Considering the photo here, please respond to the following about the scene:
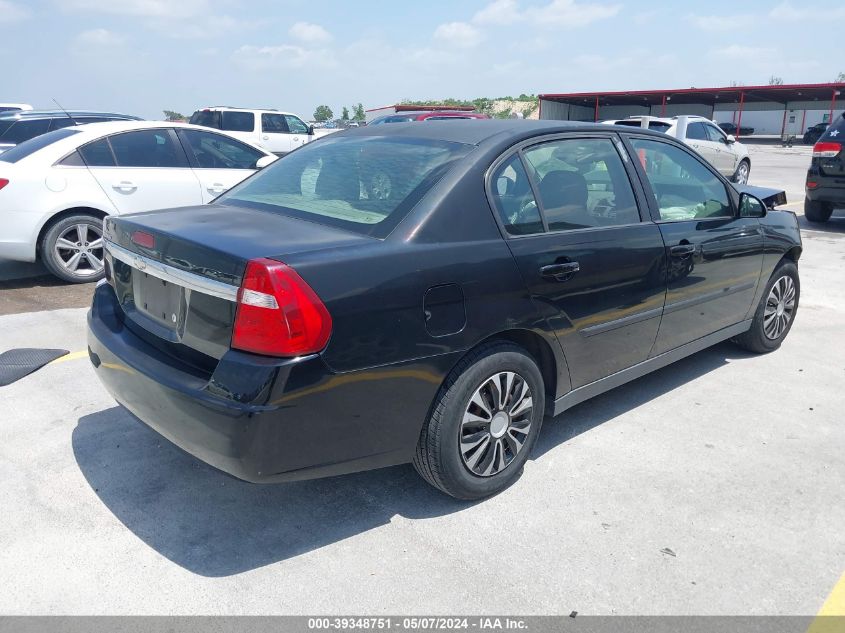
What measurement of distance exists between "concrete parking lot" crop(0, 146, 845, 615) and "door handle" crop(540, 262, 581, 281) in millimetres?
975

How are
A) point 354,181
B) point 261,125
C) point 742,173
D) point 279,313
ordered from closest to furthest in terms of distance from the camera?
point 279,313
point 354,181
point 742,173
point 261,125

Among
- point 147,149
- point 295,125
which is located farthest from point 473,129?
point 295,125

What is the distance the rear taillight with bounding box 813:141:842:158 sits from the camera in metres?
10.3

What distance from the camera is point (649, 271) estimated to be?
3.75 meters

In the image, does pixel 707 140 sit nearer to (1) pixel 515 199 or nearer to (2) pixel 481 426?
(1) pixel 515 199

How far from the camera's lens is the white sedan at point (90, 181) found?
21.4 ft

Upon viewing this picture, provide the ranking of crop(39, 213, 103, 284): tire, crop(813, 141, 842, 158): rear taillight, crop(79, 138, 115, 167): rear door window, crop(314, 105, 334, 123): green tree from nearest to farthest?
1. crop(39, 213, 103, 284): tire
2. crop(79, 138, 115, 167): rear door window
3. crop(813, 141, 842, 158): rear taillight
4. crop(314, 105, 334, 123): green tree

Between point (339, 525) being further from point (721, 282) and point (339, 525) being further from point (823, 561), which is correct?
point (721, 282)

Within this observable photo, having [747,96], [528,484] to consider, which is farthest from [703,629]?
[747,96]

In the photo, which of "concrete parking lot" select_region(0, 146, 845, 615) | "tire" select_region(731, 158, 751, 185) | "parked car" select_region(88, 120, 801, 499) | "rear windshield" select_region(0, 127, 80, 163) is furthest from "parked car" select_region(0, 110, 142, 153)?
"tire" select_region(731, 158, 751, 185)

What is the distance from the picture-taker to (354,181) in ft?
10.9

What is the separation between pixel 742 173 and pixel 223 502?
17277 millimetres

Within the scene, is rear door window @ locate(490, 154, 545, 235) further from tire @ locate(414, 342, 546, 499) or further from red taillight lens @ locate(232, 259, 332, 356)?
red taillight lens @ locate(232, 259, 332, 356)

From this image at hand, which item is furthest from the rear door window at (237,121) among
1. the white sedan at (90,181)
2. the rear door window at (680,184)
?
the rear door window at (680,184)
